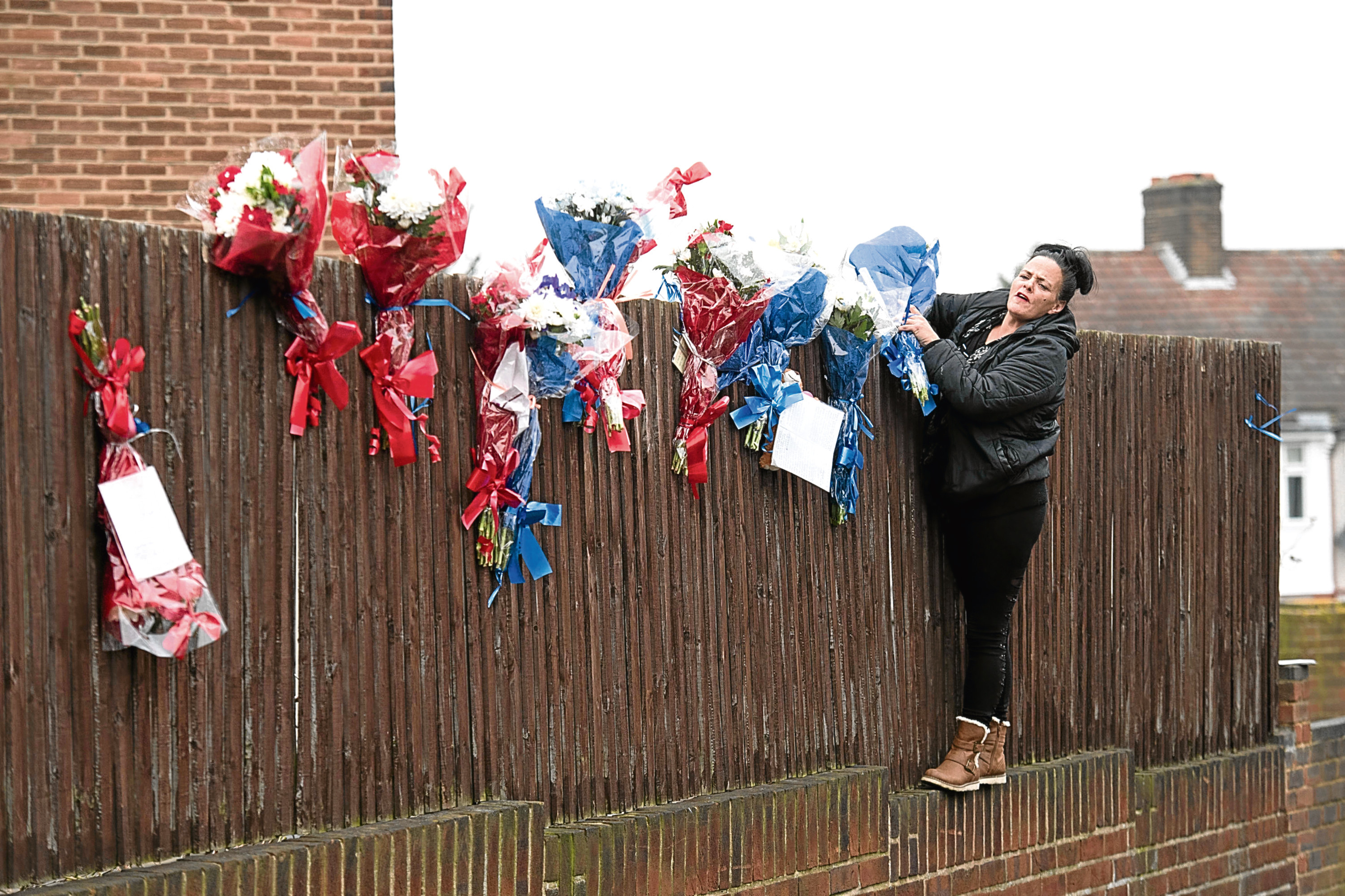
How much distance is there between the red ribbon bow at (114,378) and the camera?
3.32 m

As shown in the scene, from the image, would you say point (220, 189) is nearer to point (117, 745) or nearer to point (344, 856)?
point (117, 745)

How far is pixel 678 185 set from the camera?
15.3ft

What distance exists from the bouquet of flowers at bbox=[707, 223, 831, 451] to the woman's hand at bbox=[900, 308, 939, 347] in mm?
494

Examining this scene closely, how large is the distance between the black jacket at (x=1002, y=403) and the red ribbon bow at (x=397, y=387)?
205 centimetres

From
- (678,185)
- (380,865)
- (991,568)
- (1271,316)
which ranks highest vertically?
(1271,316)

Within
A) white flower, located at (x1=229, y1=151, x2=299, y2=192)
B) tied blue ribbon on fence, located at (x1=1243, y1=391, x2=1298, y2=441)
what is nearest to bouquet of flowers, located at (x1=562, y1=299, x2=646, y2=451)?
white flower, located at (x1=229, y1=151, x2=299, y2=192)

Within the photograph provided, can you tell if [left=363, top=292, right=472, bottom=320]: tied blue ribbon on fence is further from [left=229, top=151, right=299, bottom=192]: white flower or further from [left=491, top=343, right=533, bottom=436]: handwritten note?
[left=229, top=151, right=299, bottom=192]: white flower

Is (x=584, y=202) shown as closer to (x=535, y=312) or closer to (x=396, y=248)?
(x=535, y=312)

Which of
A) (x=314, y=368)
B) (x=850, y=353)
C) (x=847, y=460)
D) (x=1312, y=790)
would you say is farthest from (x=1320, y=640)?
(x=314, y=368)

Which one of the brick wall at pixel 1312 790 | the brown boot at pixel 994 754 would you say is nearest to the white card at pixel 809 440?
the brown boot at pixel 994 754

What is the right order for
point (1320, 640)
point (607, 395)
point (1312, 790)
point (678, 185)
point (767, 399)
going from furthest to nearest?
point (1320, 640)
point (1312, 790)
point (767, 399)
point (678, 185)
point (607, 395)

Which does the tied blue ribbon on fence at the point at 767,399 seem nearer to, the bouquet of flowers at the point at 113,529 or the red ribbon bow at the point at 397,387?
the red ribbon bow at the point at 397,387

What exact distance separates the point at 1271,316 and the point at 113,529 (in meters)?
29.4

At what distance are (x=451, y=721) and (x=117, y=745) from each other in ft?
3.20
